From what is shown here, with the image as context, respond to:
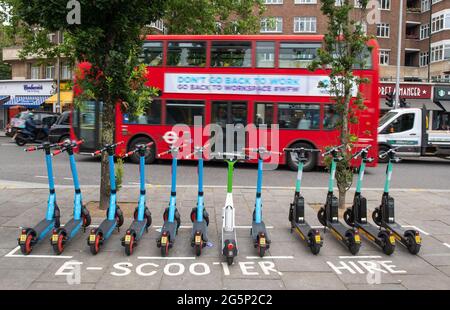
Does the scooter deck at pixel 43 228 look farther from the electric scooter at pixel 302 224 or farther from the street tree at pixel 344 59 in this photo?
the street tree at pixel 344 59

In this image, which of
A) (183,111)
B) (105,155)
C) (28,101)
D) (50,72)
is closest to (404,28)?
(50,72)

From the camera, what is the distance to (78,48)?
7016 millimetres

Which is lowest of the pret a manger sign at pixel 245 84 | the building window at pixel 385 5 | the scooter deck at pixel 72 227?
the scooter deck at pixel 72 227

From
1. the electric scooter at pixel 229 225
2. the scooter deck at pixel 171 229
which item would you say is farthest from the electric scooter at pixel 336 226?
the scooter deck at pixel 171 229

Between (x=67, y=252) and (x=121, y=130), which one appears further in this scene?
(x=121, y=130)

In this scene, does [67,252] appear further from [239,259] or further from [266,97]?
[266,97]

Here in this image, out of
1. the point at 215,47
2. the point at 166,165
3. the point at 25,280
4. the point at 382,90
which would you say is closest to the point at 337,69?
the point at 25,280

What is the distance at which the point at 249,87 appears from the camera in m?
14.2

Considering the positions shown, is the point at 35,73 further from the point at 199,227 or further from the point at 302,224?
the point at 302,224

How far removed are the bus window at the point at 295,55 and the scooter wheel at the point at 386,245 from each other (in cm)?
909

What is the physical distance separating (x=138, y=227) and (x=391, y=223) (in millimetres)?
3442

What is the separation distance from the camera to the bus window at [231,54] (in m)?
14.2
